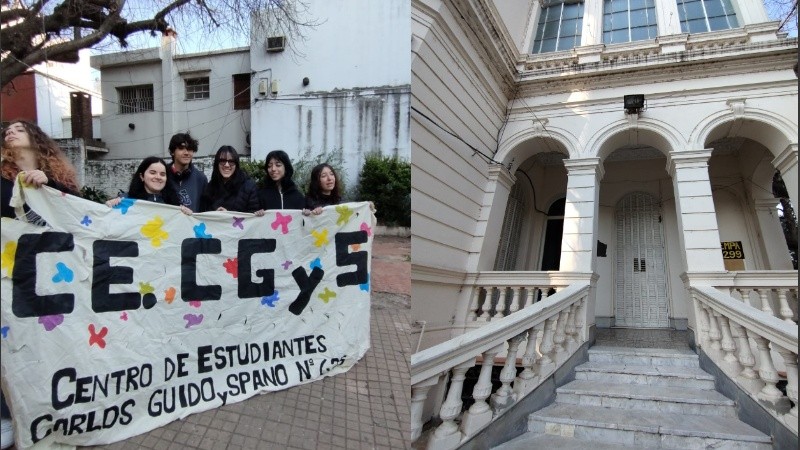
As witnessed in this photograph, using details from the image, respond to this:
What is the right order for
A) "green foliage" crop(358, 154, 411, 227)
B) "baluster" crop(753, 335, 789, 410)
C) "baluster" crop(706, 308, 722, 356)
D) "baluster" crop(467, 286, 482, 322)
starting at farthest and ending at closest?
1. "baluster" crop(467, 286, 482, 322)
2. "baluster" crop(706, 308, 722, 356)
3. "green foliage" crop(358, 154, 411, 227)
4. "baluster" crop(753, 335, 789, 410)

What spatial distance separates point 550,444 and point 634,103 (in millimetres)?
3551

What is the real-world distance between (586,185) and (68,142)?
13.5 feet

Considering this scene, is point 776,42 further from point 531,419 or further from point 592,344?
point 531,419

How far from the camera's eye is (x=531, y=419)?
2.21m

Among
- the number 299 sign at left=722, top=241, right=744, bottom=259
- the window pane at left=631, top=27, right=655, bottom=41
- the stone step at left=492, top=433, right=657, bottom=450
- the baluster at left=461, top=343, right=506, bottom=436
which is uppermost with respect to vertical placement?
the window pane at left=631, top=27, right=655, bottom=41

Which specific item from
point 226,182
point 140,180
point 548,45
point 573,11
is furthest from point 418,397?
point 573,11

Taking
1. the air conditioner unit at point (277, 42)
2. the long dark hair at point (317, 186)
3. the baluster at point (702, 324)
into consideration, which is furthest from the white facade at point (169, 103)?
the baluster at point (702, 324)

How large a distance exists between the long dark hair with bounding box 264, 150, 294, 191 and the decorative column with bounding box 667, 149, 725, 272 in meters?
3.29

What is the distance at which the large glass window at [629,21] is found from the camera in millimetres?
5570

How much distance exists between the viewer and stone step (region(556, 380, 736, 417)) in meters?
2.09

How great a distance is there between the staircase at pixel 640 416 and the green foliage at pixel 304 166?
1509 millimetres

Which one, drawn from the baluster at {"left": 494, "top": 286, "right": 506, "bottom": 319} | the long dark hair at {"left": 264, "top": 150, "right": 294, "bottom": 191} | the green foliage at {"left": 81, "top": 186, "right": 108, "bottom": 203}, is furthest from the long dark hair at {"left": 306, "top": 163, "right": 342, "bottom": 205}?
the baluster at {"left": 494, "top": 286, "right": 506, "bottom": 319}

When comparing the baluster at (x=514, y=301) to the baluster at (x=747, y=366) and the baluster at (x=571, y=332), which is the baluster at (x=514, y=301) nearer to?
the baluster at (x=571, y=332)

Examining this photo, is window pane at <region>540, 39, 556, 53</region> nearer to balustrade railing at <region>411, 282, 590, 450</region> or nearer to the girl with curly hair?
balustrade railing at <region>411, 282, 590, 450</region>
